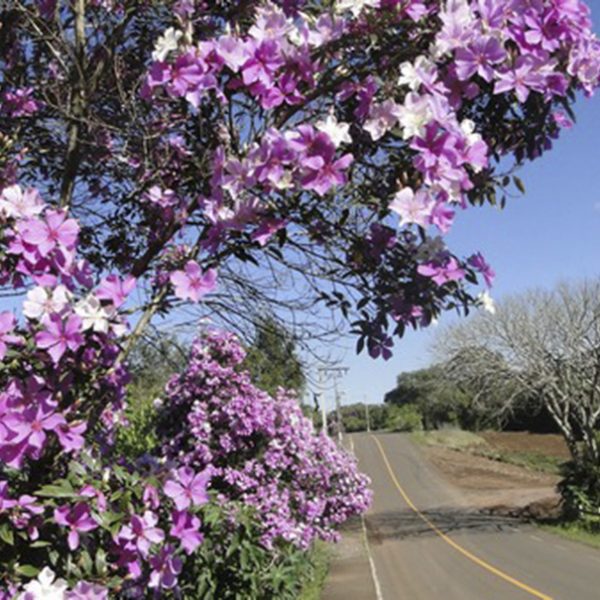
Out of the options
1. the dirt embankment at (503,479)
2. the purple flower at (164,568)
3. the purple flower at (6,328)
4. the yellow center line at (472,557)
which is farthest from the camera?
the dirt embankment at (503,479)

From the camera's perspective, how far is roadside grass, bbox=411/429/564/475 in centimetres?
4838

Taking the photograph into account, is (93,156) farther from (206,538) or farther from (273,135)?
(206,538)

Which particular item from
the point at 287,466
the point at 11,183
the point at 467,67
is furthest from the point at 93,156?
the point at 287,466

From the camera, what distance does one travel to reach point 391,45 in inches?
91.4

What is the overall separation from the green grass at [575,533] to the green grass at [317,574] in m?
8.23

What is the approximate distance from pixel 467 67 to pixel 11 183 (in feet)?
5.05

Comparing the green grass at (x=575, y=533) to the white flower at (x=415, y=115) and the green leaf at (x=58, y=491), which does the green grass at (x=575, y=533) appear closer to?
the green leaf at (x=58, y=491)

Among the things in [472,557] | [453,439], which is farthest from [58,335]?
[453,439]

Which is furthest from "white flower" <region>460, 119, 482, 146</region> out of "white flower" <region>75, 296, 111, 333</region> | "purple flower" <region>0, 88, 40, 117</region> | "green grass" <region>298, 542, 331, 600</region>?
"green grass" <region>298, 542, 331, 600</region>

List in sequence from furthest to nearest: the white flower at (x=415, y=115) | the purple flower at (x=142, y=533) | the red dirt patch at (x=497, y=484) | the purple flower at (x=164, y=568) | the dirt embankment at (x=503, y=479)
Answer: the dirt embankment at (x=503, y=479) → the red dirt patch at (x=497, y=484) → the purple flower at (x=164, y=568) → the purple flower at (x=142, y=533) → the white flower at (x=415, y=115)

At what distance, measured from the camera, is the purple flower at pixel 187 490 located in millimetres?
2506

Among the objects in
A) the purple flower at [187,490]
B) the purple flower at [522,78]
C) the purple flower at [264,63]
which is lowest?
the purple flower at [187,490]

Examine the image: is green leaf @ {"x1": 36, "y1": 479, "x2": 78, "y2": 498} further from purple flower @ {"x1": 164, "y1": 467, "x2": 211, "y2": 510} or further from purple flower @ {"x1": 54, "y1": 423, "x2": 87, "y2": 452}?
purple flower @ {"x1": 164, "y1": 467, "x2": 211, "y2": 510}

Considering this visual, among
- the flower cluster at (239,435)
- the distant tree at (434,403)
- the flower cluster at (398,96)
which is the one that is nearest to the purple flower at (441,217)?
the flower cluster at (398,96)
